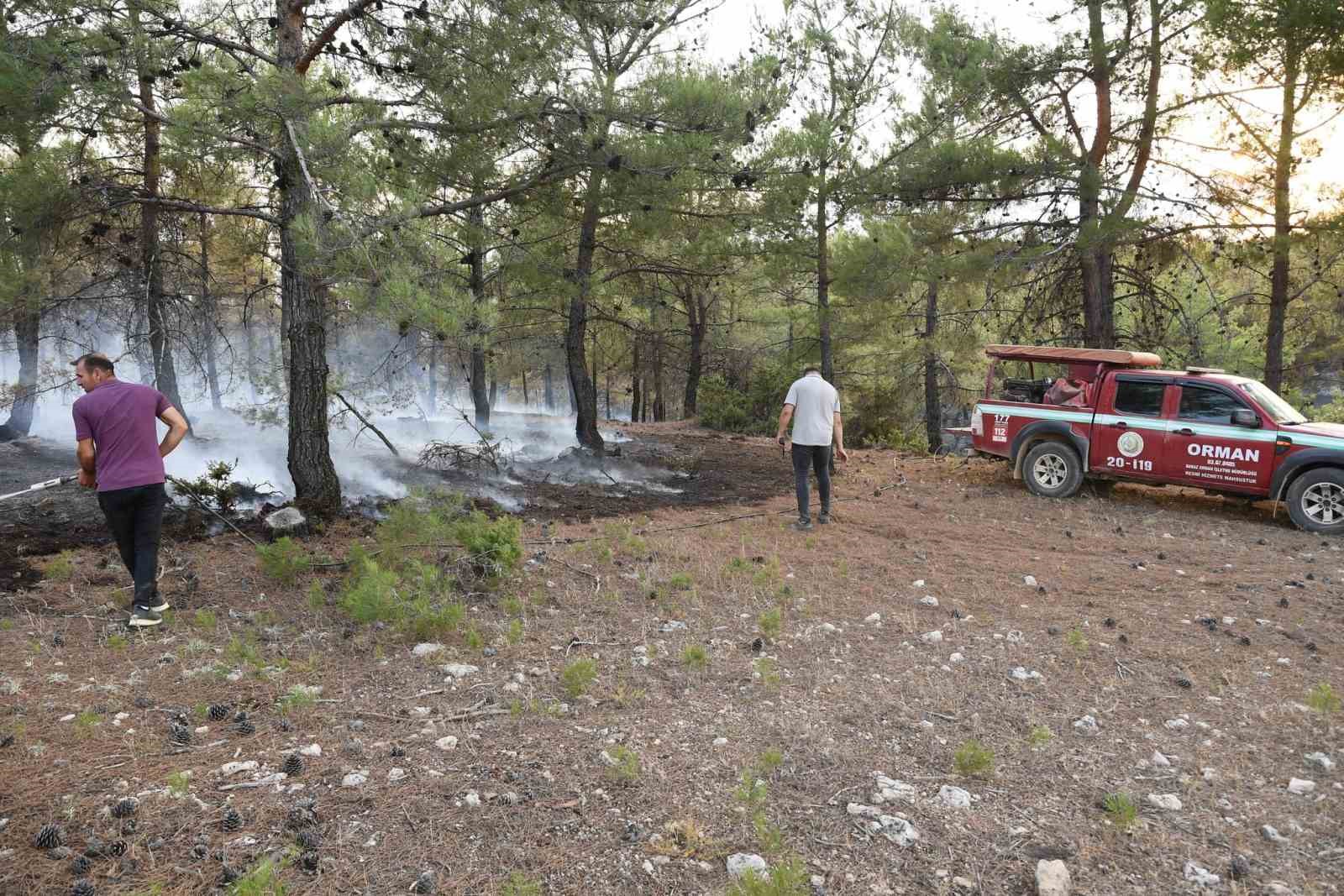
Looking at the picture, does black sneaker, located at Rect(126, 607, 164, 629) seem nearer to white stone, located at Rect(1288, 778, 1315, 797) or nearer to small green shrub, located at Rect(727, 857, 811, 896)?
small green shrub, located at Rect(727, 857, 811, 896)

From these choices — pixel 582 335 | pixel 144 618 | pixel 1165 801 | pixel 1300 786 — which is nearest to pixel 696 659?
pixel 1165 801

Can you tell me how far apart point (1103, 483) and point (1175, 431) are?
210 cm

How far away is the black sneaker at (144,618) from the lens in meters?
5.29

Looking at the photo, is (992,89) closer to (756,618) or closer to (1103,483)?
(1103,483)

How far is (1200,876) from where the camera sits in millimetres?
2809

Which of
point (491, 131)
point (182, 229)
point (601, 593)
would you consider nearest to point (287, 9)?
point (491, 131)

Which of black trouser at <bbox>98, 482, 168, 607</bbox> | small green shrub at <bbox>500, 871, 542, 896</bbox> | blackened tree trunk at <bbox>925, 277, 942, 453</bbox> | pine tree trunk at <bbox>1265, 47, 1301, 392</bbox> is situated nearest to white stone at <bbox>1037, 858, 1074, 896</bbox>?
small green shrub at <bbox>500, 871, 542, 896</bbox>

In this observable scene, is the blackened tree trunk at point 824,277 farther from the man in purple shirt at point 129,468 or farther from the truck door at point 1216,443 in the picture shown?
the man in purple shirt at point 129,468

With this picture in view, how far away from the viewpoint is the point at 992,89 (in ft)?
40.8

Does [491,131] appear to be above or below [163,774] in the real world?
above

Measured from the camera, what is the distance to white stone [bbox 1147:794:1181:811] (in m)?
3.24

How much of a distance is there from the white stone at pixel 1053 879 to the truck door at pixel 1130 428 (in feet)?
28.7

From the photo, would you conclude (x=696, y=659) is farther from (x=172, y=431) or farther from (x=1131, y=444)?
(x=1131, y=444)

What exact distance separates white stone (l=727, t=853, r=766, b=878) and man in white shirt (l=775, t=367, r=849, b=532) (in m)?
6.09
